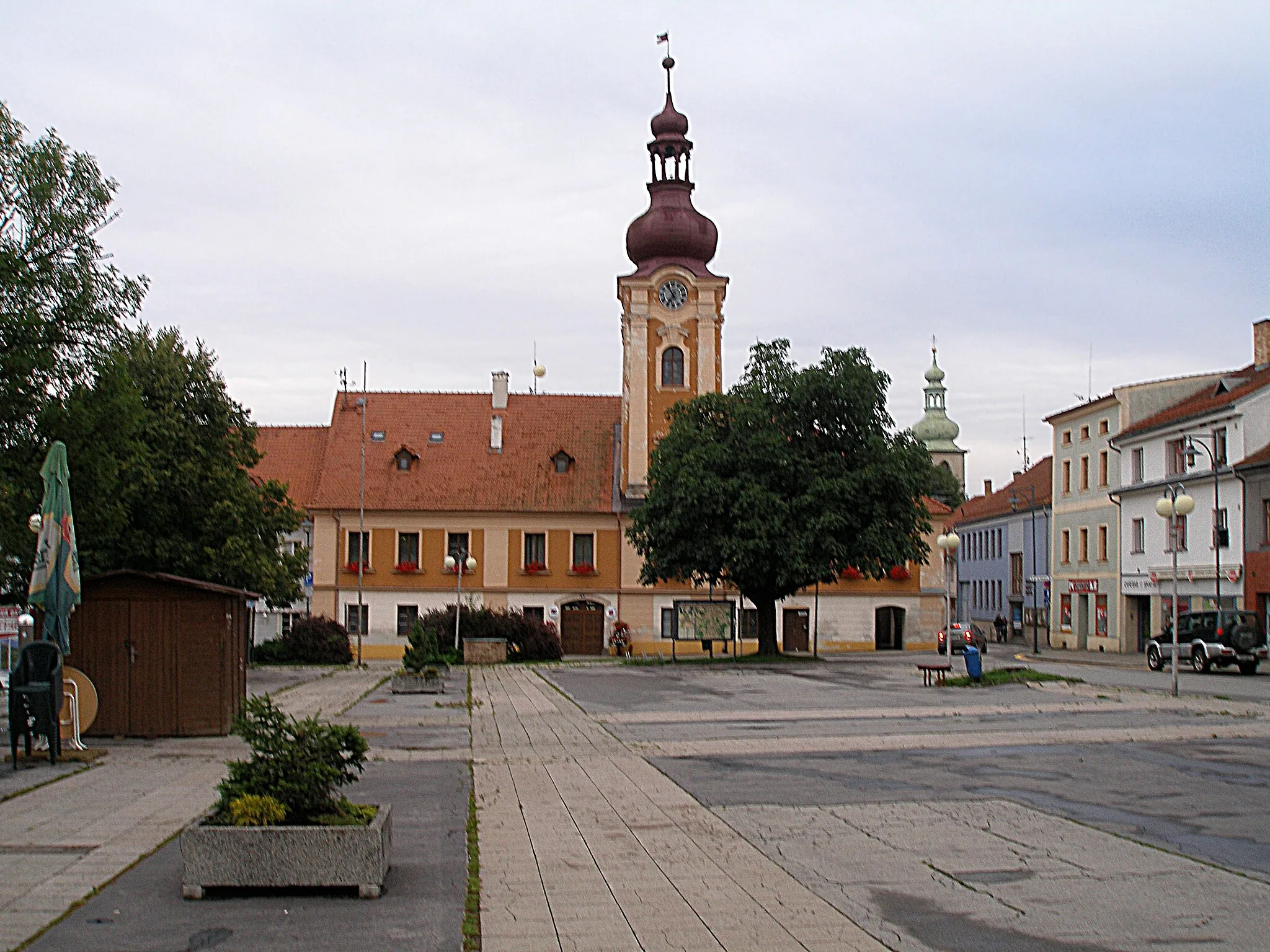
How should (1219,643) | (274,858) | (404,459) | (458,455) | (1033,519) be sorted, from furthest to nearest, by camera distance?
1. (1033,519)
2. (458,455)
3. (404,459)
4. (1219,643)
5. (274,858)

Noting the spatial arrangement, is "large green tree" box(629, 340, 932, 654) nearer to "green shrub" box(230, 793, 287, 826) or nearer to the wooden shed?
the wooden shed

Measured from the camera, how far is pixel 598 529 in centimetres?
6078

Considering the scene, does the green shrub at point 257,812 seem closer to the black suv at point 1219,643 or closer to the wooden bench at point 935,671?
the wooden bench at point 935,671

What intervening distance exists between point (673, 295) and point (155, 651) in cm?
4498

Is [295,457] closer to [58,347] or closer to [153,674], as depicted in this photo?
[58,347]

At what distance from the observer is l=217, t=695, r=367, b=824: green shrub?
8.04 m

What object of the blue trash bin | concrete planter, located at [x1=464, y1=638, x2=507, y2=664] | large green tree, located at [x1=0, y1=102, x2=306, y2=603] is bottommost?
concrete planter, located at [x1=464, y1=638, x2=507, y2=664]

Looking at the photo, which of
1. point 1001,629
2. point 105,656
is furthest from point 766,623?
point 105,656

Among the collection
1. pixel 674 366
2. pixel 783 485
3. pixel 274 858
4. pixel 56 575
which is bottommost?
pixel 274 858

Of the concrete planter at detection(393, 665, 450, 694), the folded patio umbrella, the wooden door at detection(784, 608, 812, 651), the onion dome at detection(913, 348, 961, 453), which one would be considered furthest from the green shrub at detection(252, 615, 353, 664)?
the onion dome at detection(913, 348, 961, 453)

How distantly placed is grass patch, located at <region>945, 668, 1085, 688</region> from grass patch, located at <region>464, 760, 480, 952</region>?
61.4 ft

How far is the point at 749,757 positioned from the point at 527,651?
103 feet

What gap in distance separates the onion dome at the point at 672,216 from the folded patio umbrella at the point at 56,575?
46196 mm

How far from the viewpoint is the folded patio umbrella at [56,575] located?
14.7m
